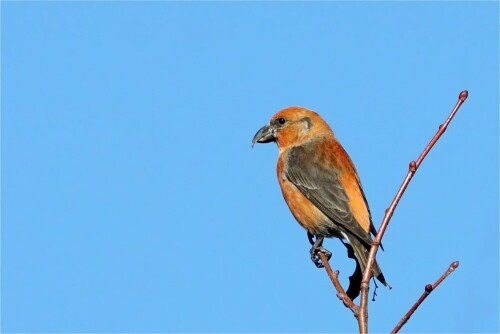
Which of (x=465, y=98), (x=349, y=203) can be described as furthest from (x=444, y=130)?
(x=349, y=203)

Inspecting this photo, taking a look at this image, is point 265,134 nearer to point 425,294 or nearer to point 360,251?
point 360,251

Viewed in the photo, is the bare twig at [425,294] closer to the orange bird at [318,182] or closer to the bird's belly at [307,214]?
the orange bird at [318,182]

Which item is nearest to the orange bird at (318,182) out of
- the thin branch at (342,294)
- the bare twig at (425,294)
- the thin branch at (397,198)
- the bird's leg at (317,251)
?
the bird's leg at (317,251)

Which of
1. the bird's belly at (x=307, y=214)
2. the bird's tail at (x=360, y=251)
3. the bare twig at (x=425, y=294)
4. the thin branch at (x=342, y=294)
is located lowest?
the bare twig at (x=425, y=294)

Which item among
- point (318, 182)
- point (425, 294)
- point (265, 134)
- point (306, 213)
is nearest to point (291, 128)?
point (265, 134)

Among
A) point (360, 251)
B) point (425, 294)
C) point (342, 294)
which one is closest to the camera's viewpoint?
point (425, 294)

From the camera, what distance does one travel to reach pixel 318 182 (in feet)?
25.4

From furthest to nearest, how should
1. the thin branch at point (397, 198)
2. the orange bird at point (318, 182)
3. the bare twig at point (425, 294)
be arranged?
the orange bird at point (318, 182) < the thin branch at point (397, 198) < the bare twig at point (425, 294)

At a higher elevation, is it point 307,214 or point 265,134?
point 265,134

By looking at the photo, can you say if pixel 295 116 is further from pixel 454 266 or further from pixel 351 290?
pixel 454 266

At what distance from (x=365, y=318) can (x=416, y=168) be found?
0.82m

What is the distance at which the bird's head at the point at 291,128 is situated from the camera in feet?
27.8

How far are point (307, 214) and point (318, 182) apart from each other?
323mm

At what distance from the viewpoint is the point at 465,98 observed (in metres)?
3.74
